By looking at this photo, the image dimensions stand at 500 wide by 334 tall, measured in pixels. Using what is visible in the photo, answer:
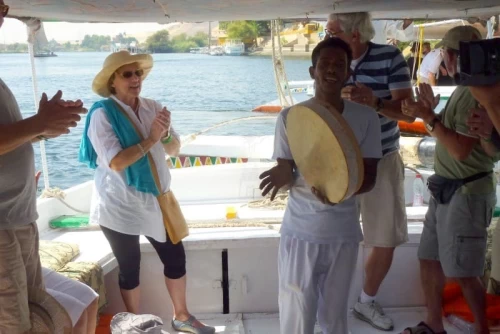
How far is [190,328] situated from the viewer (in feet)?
10.1

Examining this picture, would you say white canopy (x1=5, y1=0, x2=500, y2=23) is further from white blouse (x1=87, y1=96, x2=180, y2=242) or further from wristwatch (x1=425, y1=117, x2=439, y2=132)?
wristwatch (x1=425, y1=117, x2=439, y2=132)

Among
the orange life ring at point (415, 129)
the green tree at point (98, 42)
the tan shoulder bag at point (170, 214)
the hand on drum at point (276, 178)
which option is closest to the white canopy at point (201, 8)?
the tan shoulder bag at point (170, 214)

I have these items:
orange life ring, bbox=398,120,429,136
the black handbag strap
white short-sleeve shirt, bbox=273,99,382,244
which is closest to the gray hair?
white short-sleeve shirt, bbox=273,99,382,244

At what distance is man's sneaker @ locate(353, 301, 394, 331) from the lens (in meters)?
3.11

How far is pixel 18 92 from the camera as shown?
2402 centimetres

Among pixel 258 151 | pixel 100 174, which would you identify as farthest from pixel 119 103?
pixel 258 151

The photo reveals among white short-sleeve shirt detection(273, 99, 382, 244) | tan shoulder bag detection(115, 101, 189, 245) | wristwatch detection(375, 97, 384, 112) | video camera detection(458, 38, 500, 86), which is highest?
video camera detection(458, 38, 500, 86)

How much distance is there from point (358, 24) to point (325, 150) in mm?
994

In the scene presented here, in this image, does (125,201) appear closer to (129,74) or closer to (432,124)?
(129,74)

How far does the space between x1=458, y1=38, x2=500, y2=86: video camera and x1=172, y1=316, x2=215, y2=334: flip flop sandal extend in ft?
6.04

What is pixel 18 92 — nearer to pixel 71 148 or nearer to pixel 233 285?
pixel 71 148

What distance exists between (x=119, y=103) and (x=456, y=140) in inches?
60.2

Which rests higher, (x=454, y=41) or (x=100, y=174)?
(x=454, y=41)

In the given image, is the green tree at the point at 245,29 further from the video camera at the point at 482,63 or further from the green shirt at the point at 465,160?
the video camera at the point at 482,63
